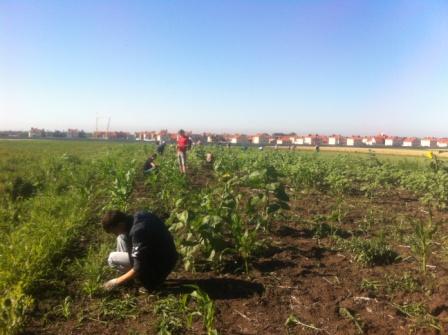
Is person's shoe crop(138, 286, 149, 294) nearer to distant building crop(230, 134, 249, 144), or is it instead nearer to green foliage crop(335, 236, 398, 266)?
green foliage crop(335, 236, 398, 266)

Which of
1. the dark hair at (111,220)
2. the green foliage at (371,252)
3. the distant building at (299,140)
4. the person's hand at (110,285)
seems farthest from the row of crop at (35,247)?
the distant building at (299,140)

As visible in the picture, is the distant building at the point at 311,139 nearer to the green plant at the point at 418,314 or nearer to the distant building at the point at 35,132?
the distant building at the point at 35,132

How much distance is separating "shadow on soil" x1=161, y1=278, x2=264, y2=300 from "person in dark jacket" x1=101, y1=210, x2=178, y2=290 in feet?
0.76

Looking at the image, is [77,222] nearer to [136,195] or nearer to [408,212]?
[136,195]

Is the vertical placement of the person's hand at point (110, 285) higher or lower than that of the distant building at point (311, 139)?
lower

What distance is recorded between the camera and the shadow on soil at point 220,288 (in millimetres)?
4371

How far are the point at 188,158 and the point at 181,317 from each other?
52.7 ft

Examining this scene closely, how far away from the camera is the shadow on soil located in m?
4.37

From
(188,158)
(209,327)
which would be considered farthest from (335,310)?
(188,158)

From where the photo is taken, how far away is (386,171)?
38.2 ft

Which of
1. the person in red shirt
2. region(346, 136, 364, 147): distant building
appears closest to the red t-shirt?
the person in red shirt

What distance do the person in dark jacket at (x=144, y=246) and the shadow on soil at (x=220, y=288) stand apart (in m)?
0.23

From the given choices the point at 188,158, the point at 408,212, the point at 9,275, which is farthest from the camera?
the point at 188,158

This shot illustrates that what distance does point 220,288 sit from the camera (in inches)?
178
